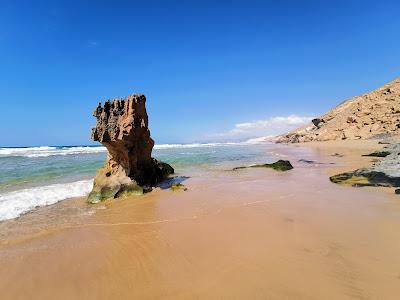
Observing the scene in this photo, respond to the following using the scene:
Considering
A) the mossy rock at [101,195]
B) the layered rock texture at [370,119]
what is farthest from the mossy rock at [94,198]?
the layered rock texture at [370,119]

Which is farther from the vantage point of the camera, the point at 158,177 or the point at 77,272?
the point at 158,177

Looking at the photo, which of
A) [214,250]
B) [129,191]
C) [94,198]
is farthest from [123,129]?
[214,250]

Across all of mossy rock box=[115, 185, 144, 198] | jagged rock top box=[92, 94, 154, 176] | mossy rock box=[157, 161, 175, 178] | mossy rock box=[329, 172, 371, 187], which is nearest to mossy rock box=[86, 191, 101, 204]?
mossy rock box=[115, 185, 144, 198]

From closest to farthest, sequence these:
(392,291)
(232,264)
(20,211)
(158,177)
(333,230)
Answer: (392,291) < (232,264) < (333,230) < (20,211) < (158,177)

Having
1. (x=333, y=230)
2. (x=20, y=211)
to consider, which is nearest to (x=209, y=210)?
(x=333, y=230)

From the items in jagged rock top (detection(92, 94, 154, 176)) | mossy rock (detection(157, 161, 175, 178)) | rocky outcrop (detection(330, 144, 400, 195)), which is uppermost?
jagged rock top (detection(92, 94, 154, 176))

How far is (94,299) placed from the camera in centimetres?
350

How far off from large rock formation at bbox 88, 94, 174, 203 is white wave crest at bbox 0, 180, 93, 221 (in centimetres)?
122

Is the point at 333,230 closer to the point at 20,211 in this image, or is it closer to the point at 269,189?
the point at 269,189

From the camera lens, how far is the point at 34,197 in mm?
10086

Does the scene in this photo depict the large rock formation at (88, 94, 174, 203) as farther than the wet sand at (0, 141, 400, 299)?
Yes

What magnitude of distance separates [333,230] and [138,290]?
3454 millimetres

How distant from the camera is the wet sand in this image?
11.8 feet

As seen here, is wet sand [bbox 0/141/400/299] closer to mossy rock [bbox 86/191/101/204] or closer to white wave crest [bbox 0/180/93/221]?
white wave crest [bbox 0/180/93/221]
